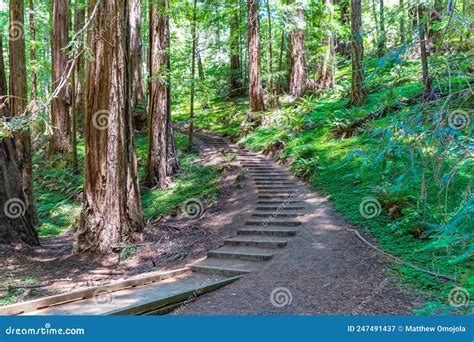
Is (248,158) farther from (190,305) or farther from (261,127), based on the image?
(190,305)

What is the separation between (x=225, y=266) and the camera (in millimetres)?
6473

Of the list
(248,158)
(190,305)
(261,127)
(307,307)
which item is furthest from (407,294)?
(261,127)

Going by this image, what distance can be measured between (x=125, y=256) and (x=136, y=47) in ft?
35.2

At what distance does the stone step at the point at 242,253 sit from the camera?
659cm

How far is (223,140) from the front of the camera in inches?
698

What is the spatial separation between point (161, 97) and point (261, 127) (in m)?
5.80
